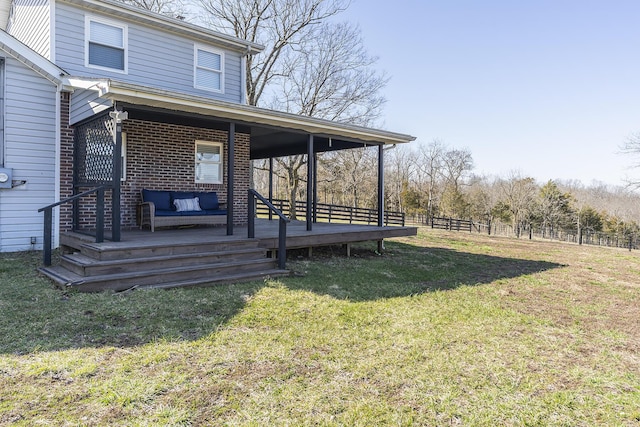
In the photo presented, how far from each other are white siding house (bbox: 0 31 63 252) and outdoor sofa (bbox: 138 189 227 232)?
5.81ft

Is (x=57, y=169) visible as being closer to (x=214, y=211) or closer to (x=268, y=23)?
(x=214, y=211)

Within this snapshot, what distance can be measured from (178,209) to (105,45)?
386 centimetres

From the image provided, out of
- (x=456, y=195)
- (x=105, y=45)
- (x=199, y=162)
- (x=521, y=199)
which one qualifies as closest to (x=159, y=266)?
(x=199, y=162)

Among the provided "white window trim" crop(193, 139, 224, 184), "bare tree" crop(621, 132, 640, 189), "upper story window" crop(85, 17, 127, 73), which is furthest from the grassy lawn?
"bare tree" crop(621, 132, 640, 189)

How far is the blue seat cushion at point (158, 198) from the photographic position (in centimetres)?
795

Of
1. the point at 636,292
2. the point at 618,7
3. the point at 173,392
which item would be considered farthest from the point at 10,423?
the point at 618,7

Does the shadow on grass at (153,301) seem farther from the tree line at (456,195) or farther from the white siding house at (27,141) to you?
the tree line at (456,195)

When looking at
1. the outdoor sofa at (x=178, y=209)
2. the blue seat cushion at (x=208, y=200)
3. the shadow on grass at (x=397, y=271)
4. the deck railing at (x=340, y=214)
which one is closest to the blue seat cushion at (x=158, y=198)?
the outdoor sofa at (x=178, y=209)

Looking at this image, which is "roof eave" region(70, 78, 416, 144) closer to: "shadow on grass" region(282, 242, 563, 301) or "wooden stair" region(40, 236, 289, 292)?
"wooden stair" region(40, 236, 289, 292)

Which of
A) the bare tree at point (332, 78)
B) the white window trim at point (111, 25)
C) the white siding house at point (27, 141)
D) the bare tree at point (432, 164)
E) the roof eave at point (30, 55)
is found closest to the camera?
the roof eave at point (30, 55)

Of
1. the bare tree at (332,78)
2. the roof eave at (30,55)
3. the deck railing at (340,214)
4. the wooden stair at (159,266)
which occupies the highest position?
the bare tree at (332,78)

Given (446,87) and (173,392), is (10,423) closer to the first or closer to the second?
(173,392)

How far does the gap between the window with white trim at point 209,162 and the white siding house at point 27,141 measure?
278cm

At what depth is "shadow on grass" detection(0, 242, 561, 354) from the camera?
3.38 meters
